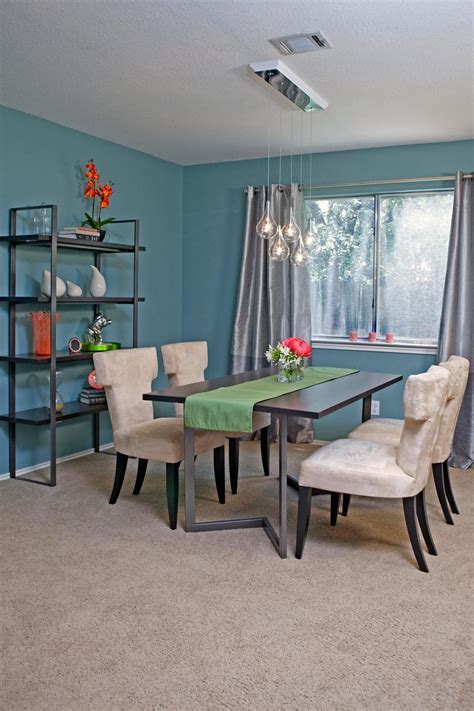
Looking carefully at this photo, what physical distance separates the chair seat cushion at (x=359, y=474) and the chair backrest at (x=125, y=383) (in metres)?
1.25

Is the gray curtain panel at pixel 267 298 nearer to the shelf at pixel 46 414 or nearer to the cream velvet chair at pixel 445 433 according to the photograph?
the shelf at pixel 46 414

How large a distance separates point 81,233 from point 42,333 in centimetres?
74

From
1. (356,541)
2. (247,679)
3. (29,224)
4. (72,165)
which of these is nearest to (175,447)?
(356,541)

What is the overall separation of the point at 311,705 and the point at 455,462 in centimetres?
336

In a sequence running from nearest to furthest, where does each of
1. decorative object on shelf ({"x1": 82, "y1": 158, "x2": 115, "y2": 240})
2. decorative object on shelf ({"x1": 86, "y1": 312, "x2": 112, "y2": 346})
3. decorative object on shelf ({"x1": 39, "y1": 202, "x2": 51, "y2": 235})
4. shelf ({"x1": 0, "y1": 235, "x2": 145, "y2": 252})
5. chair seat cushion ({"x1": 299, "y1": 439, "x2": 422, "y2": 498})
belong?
1. chair seat cushion ({"x1": 299, "y1": 439, "x2": 422, "y2": 498})
2. shelf ({"x1": 0, "y1": 235, "x2": 145, "y2": 252})
3. decorative object on shelf ({"x1": 39, "y1": 202, "x2": 51, "y2": 235})
4. decorative object on shelf ({"x1": 82, "y1": 158, "x2": 115, "y2": 240})
5. decorative object on shelf ({"x1": 86, "y1": 312, "x2": 112, "y2": 346})

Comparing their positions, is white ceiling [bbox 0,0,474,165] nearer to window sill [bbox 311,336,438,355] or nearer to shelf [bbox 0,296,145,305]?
shelf [bbox 0,296,145,305]

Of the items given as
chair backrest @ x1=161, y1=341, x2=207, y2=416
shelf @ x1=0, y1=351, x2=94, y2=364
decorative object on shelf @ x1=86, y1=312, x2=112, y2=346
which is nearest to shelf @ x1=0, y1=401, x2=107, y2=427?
shelf @ x1=0, y1=351, x2=94, y2=364

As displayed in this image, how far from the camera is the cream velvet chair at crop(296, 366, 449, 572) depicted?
9.96 feet

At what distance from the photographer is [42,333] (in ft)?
15.0

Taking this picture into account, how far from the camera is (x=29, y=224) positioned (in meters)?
4.59

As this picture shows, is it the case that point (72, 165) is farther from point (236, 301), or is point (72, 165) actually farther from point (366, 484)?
point (366, 484)

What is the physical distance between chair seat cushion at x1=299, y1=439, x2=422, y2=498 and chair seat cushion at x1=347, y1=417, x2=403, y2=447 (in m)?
0.58

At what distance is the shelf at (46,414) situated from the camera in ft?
14.3

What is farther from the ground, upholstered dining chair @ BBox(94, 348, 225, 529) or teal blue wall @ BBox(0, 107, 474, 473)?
teal blue wall @ BBox(0, 107, 474, 473)
